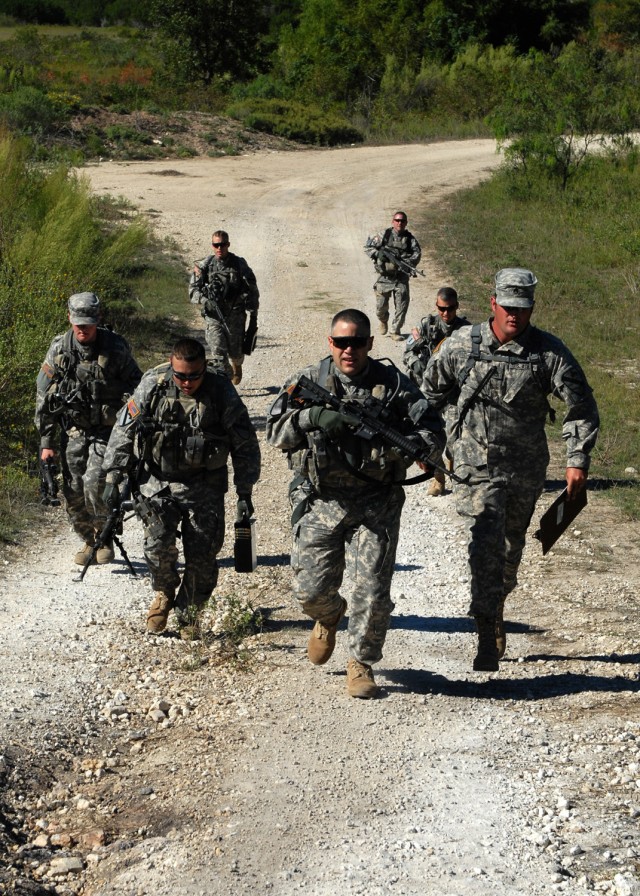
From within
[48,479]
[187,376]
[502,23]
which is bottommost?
[48,479]

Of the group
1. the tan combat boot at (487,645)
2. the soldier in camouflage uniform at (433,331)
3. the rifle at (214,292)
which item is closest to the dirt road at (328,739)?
the tan combat boot at (487,645)

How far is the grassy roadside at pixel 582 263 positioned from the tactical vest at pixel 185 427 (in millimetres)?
4393

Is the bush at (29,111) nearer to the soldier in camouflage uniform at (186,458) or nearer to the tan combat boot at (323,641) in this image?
the soldier in camouflage uniform at (186,458)

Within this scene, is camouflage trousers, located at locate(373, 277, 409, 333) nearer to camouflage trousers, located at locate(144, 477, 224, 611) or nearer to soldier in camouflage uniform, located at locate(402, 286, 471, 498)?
soldier in camouflage uniform, located at locate(402, 286, 471, 498)

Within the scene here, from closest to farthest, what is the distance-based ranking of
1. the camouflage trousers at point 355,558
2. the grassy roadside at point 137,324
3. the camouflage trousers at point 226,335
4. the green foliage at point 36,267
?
the camouflage trousers at point 355,558
the grassy roadside at point 137,324
the green foliage at point 36,267
the camouflage trousers at point 226,335

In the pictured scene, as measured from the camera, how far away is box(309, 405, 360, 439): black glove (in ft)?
17.4

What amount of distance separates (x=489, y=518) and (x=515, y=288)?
119cm

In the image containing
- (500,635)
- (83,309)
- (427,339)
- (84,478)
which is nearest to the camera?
(500,635)

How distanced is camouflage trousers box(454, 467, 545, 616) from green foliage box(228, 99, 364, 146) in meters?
29.3

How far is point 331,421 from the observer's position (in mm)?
5316

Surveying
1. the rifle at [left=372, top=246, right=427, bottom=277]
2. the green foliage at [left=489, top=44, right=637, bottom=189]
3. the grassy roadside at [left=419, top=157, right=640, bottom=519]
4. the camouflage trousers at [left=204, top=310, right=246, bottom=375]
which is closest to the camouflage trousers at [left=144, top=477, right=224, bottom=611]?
the grassy roadside at [left=419, top=157, right=640, bottom=519]

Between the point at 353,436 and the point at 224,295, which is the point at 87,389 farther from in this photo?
the point at 224,295

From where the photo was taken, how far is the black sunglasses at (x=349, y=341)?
537 centimetres

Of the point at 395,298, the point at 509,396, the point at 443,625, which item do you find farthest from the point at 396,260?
the point at 509,396
